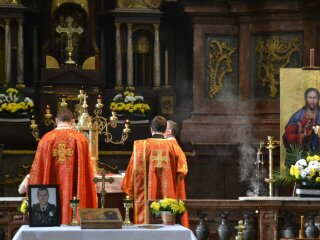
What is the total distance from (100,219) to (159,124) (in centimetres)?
367

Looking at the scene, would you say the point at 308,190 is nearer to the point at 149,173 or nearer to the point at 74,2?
the point at 149,173

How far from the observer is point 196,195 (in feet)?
62.1

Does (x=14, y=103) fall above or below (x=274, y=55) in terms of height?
below

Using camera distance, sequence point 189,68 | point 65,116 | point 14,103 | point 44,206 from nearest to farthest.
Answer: point 44,206 → point 65,116 → point 14,103 → point 189,68

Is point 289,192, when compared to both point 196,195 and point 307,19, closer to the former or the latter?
point 196,195

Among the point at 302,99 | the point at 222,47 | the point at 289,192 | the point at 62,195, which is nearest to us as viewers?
the point at 62,195

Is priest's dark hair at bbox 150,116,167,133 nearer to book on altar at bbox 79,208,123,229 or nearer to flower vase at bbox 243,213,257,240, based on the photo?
flower vase at bbox 243,213,257,240

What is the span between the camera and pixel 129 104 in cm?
1942

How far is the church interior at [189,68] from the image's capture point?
19000mm

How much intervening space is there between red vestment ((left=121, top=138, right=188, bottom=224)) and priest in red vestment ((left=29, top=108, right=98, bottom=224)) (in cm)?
79

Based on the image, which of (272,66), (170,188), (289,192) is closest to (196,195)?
(289,192)

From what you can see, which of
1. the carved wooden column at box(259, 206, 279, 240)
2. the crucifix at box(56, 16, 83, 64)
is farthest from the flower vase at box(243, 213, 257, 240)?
the crucifix at box(56, 16, 83, 64)

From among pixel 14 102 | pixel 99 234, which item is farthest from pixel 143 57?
pixel 99 234

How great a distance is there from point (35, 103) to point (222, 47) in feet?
11.7
